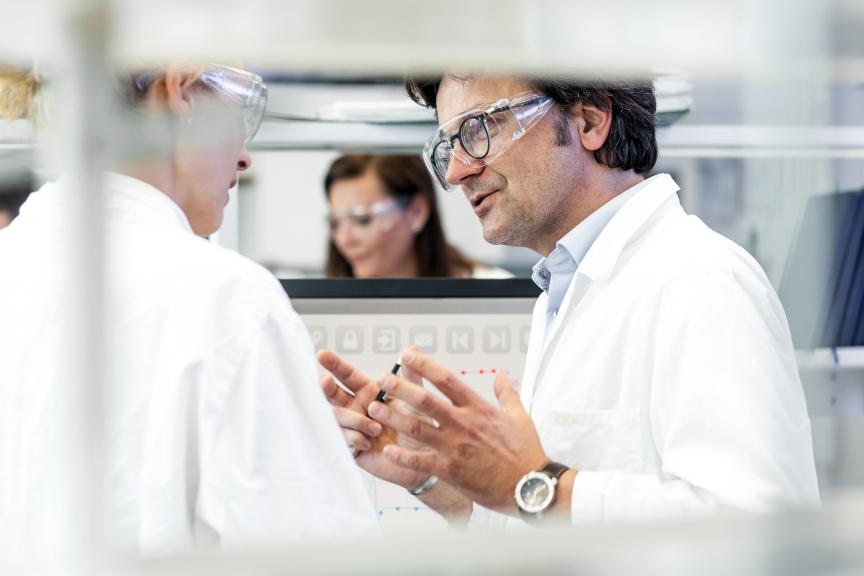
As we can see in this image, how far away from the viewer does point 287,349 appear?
947 millimetres

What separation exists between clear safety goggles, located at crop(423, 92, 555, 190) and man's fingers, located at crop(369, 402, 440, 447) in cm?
51

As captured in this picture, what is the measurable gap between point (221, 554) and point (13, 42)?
280 millimetres

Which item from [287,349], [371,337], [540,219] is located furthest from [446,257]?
[287,349]

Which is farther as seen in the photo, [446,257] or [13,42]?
[446,257]

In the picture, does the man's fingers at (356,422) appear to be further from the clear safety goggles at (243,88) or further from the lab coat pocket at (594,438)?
the clear safety goggles at (243,88)

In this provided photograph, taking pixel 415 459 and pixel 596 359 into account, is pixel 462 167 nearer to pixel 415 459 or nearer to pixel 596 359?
pixel 596 359

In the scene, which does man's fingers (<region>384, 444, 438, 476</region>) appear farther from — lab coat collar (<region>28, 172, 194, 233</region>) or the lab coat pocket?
lab coat collar (<region>28, 172, 194, 233</region>)

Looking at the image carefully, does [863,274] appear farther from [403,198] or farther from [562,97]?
[403,198]

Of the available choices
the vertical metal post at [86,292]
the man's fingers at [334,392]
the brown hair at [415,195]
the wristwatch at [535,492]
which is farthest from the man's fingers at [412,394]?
the brown hair at [415,195]

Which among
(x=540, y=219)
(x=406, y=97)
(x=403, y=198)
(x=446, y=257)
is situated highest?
(x=406, y=97)

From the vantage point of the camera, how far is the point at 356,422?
4.84 ft

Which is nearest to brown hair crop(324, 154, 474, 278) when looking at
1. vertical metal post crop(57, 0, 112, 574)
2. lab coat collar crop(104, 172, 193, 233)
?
lab coat collar crop(104, 172, 193, 233)

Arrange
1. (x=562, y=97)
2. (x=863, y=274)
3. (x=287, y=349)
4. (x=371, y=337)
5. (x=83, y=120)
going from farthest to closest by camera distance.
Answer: (x=863, y=274)
(x=371, y=337)
(x=562, y=97)
(x=287, y=349)
(x=83, y=120)

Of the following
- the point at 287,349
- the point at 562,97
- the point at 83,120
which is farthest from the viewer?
the point at 562,97
